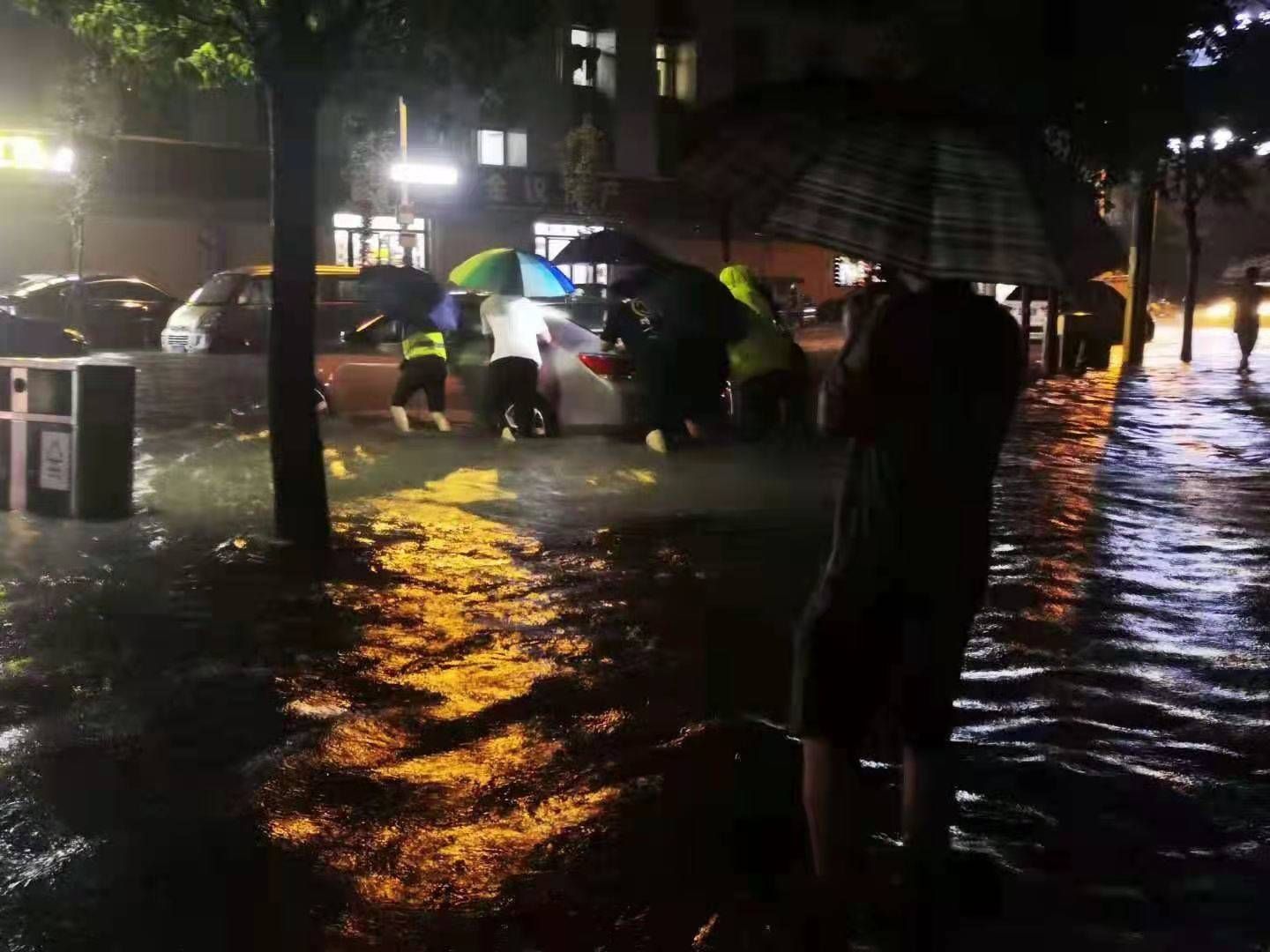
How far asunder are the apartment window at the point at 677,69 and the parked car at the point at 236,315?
2331 centimetres

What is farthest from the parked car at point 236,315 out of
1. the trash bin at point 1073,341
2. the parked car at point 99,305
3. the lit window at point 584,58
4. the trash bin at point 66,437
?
the lit window at point 584,58

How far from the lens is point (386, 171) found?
1436 inches

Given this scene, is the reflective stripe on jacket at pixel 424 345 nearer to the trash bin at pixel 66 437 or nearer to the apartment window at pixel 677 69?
the trash bin at pixel 66 437

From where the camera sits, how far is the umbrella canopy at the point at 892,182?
334 cm

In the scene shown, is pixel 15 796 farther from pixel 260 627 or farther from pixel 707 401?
pixel 707 401

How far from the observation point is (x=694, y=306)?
11.5m

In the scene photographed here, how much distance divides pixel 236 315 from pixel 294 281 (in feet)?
61.2

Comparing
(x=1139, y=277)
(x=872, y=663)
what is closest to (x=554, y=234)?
(x=1139, y=277)

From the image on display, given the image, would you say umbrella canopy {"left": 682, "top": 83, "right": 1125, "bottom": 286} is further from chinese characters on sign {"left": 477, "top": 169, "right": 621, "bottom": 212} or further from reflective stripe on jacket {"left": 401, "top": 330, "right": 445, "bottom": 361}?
chinese characters on sign {"left": 477, "top": 169, "right": 621, "bottom": 212}

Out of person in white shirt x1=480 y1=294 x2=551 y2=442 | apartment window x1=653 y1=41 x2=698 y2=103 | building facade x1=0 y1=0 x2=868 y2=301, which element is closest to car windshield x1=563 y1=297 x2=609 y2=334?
person in white shirt x1=480 y1=294 x2=551 y2=442

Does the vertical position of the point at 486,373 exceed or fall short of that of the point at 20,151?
it falls short

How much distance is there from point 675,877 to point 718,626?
2770 mm

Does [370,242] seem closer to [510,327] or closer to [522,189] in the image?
[522,189]

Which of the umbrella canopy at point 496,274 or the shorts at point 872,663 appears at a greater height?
the umbrella canopy at point 496,274
